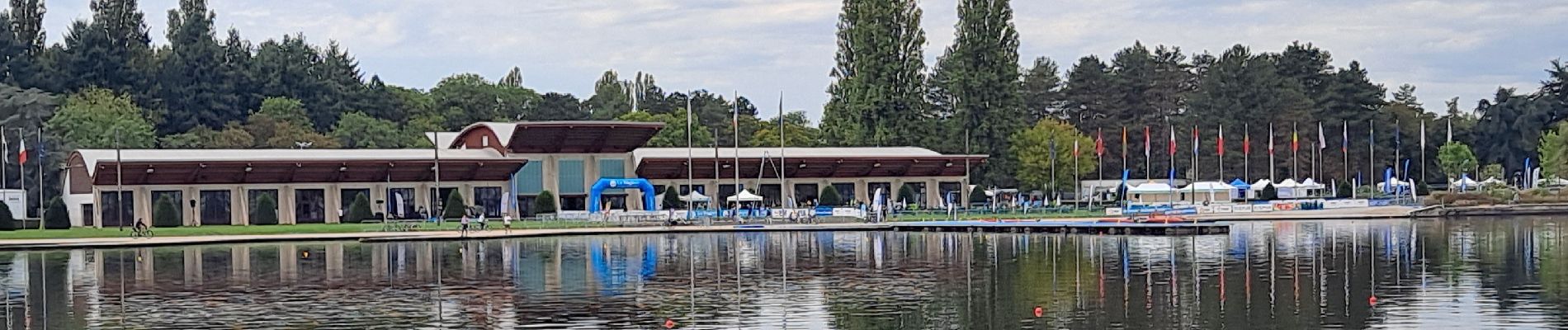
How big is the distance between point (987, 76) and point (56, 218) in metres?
48.9

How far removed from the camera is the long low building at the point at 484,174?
3297 inches

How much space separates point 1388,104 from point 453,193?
84.8 metres

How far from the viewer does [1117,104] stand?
14288cm

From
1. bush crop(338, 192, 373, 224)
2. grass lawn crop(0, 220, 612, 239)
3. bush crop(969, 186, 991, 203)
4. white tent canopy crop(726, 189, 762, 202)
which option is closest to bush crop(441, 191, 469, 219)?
grass lawn crop(0, 220, 612, 239)

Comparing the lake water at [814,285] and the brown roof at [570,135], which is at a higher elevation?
the brown roof at [570,135]

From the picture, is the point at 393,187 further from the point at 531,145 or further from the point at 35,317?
the point at 35,317

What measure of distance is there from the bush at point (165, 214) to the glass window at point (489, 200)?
1491cm

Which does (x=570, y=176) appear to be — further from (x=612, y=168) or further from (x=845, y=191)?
(x=845, y=191)

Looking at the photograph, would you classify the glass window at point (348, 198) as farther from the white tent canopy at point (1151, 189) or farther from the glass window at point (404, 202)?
the white tent canopy at point (1151, 189)

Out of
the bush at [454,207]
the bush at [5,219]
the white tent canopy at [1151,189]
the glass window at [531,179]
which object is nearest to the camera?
the bush at [5,219]

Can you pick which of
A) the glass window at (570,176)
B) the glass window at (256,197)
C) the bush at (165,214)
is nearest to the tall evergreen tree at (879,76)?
the glass window at (570,176)

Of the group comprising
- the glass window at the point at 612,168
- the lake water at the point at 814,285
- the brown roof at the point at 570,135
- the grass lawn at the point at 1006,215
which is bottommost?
the lake water at the point at 814,285

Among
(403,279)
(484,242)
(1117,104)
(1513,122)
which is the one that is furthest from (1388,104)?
(403,279)

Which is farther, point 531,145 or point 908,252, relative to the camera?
point 531,145
